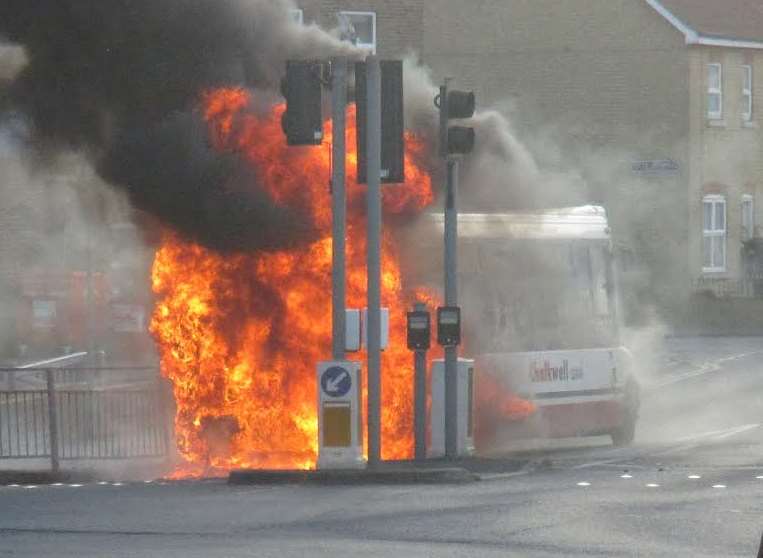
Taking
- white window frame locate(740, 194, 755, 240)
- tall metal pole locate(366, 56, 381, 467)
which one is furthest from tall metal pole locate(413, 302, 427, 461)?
white window frame locate(740, 194, 755, 240)

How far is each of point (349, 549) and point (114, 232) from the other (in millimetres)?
24812

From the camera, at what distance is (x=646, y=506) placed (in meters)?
14.0

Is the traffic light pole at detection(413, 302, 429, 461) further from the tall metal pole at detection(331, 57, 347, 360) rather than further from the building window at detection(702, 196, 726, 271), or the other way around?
the building window at detection(702, 196, 726, 271)

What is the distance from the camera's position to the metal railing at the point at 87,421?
2111cm

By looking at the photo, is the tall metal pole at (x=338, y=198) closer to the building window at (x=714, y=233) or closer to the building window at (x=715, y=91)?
the building window at (x=714, y=233)

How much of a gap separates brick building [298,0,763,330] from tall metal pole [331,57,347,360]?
26503 mm

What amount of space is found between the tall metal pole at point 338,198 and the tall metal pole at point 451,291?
4.40ft

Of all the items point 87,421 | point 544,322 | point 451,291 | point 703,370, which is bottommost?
point 703,370

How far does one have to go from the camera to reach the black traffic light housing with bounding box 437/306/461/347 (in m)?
18.1

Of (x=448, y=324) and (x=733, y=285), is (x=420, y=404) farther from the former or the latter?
(x=733, y=285)

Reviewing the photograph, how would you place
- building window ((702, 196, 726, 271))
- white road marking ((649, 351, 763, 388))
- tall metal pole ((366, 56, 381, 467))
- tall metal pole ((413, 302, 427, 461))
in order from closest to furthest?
tall metal pole ((366, 56, 381, 467)) → tall metal pole ((413, 302, 427, 461)) → white road marking ((649, 351, 763, 388)) → building window ((702, 196, 726, 271))

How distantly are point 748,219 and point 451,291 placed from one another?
3087 centimetres

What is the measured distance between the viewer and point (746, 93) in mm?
47531

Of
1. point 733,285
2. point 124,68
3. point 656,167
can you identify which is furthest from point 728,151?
point 124,68
